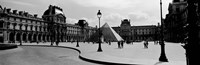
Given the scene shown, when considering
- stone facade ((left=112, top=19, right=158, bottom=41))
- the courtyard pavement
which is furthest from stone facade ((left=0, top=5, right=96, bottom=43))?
stone facade ((left=112, top=19, right=158, bottom=41))

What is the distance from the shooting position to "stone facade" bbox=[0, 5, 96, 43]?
5350 cm

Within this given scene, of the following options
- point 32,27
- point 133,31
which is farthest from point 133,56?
point 133,31

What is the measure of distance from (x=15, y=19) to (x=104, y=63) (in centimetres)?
5534

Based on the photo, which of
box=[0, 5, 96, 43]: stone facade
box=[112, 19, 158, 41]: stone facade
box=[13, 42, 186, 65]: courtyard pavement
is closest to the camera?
box=[13, 42, 186, 65]: courtyard pavement

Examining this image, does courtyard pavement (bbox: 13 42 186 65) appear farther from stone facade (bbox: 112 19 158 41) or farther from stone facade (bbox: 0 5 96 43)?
stone facade (bbox: 112 19 158 41)

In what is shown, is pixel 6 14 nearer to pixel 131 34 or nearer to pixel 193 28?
pixel 193 28

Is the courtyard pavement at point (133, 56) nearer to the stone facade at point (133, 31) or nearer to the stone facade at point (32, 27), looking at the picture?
the stone facade at point (32, 27)

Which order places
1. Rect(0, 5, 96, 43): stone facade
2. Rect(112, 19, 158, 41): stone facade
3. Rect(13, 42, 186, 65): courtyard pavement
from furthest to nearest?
Rect(112, 19, 158, 41): stone facade → Rect(0, 5, 96, 43): stone facade → Rect(13, 42, 186, 65): courtyard pavement

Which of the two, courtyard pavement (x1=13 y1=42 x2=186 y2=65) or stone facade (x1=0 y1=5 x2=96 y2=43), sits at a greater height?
stone facade (x1=0 y1=5 x2=96 y2=43)

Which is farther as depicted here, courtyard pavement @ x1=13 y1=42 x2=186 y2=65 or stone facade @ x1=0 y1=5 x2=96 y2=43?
stone facade @ x1=0 y1=5 x2=96 y2=43

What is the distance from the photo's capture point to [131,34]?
12081 cm

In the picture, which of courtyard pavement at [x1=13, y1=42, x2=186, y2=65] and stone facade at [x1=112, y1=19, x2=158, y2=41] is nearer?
courtyard pavement at [x1=13, y1=42, x2=186, y2=65]

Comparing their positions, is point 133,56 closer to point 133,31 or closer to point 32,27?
point 32,27

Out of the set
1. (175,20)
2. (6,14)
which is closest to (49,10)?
(6,14)
